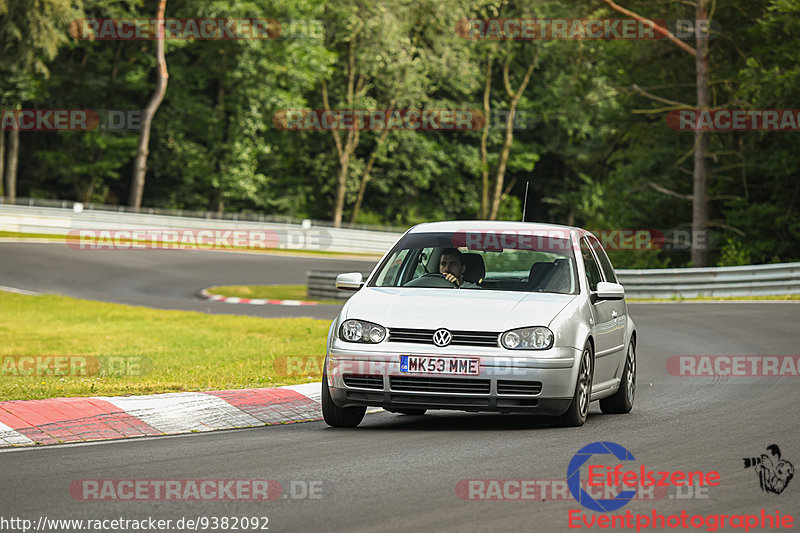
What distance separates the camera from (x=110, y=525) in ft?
19.1

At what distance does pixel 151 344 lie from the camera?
1869 cm

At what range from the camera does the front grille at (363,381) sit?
9008 mm

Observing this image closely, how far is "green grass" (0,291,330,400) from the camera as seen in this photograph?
11.8 metres

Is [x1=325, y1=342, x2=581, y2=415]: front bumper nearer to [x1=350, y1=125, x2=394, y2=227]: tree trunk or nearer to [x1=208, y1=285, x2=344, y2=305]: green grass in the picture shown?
[x1=208, y1=285, x2=344, y2=305]: green grass

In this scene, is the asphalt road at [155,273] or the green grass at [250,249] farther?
the green grass at [250,249]

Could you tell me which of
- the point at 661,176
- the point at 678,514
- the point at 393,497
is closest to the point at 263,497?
the point at 393,497

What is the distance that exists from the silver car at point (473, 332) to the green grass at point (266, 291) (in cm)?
2070

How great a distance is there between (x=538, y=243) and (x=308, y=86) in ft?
173

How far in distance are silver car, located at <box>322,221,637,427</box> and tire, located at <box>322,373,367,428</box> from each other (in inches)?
0.4

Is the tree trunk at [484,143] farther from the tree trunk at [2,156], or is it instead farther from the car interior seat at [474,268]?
the car interior seat at [474,268]

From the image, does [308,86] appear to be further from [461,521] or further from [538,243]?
[461,521]

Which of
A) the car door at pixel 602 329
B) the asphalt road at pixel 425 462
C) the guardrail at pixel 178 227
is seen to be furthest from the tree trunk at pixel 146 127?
the car door at pixel 602 329

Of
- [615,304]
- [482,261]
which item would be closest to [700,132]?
[615,304]

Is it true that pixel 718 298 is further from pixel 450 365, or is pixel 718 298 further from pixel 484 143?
pixel 484 143
